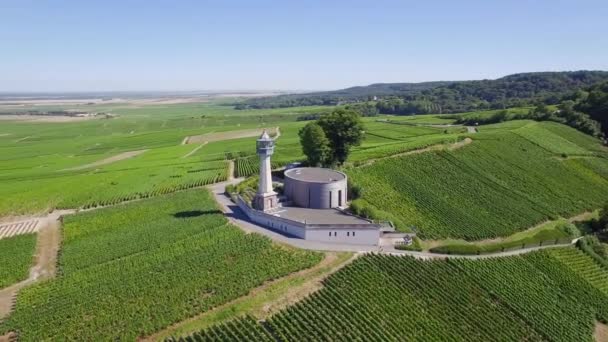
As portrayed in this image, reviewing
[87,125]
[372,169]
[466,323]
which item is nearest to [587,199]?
[372,169]

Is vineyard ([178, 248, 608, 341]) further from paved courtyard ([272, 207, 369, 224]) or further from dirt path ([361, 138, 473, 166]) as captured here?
dirt path ([361, 138, 473, 166])

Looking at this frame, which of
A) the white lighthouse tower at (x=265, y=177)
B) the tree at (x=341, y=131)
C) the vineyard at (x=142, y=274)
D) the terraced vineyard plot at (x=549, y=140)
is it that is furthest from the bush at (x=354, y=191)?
the terraced vineyard plot at (x=549, y=140)

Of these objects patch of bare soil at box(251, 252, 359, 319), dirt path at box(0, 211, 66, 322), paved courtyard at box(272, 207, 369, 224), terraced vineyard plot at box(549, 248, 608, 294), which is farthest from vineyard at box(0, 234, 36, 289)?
terraced vineyard plot at box(549, 248, 608, 294)

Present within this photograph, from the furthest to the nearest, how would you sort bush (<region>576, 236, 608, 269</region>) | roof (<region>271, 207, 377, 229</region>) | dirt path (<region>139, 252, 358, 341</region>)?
1. roof (<region>271, 207, 377, 229</region>)
2. bush (<region>576, 236, 608, 269</region>)
3. dirt path (<region>139, 252, 358, 341</region>)

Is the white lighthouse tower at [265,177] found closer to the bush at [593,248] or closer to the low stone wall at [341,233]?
the low stone wall at [341,233]

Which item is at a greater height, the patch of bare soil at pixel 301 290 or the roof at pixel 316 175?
the roof at pixel 316 175
